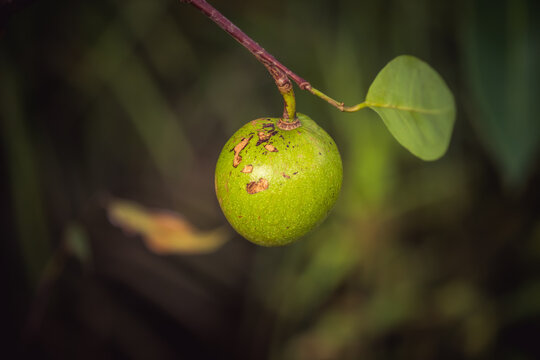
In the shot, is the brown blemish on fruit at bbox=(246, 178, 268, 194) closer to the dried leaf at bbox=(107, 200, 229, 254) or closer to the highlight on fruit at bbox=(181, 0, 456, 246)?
the highlight on fruit at bbox=(181, 0, 456, 246)

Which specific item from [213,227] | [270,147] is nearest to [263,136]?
[270,147]

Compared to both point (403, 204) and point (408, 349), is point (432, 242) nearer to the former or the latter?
point (403, 204)

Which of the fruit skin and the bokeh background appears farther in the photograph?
the bokeh background

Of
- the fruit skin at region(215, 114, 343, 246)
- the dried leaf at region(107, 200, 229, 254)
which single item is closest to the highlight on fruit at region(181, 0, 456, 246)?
the fruit skin at region(215, 114, 343, 246)

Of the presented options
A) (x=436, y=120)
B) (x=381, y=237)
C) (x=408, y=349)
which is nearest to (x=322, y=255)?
(x=381, y=237)

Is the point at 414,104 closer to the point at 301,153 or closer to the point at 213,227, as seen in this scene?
the point at 301,153

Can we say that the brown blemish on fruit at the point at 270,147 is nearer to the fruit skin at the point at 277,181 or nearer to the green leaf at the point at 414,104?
the fruit skin at the point at 277,181

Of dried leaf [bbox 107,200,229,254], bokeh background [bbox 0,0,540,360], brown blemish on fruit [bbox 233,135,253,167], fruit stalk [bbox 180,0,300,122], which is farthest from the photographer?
bokeh background [bbox 0,0,540,360]
